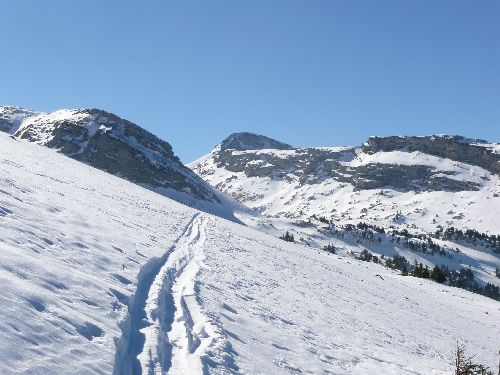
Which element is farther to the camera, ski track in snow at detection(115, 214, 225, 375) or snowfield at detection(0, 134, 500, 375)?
ski track in snow at detection(115, 214, 225, 375)

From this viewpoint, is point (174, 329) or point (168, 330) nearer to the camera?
point (168, 330)

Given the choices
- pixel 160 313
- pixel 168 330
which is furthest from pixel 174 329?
pixel 160 313

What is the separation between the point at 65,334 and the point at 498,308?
61.3m

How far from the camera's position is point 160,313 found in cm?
1198

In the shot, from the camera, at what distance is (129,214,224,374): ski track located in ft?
29.4

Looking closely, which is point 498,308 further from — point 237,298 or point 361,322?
point 237,298

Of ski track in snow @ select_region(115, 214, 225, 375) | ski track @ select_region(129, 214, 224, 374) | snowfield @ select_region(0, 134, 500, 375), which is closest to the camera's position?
snowfield @ select_region(0, 134, 500, 375)

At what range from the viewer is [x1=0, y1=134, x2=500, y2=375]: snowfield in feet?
26.5

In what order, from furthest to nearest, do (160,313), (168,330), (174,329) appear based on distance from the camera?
(160,313) < (174,329) < (168,330)

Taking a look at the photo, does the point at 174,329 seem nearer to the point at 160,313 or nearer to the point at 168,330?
the point at 168,330

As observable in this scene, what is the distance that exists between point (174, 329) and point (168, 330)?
0.68 ft

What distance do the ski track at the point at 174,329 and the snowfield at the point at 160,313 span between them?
4 cm

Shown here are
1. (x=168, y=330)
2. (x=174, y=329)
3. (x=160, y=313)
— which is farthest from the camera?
(x=160, y=313)

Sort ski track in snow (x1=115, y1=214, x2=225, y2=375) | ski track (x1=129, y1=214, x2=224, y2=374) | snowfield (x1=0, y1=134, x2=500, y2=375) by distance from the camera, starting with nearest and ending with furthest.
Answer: snowfield (x1=0, y1=134, x2=500, y2=375), ski track in snow (x1=115, y1=214, x2=225, y2=375), ski track (x1=129, y1=214, x2=224, y2=374)
